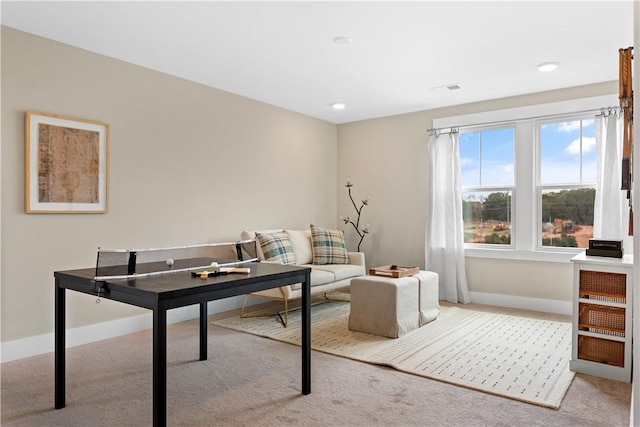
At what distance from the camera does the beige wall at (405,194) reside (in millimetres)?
4875

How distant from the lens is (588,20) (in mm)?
3061

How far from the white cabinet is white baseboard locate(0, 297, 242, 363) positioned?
3.42 m

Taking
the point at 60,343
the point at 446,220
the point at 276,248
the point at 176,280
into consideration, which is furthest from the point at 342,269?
the point at 60,343

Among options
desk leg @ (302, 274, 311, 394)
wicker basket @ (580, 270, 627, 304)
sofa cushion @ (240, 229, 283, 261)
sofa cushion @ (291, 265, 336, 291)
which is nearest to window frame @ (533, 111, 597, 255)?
wicker basket @ (580, 270, 627, 304)

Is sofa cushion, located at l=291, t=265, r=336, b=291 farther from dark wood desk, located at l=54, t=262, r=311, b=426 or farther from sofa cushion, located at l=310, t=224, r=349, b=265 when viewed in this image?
dark wood desk, located at l=54, t=262, r=311, b=426

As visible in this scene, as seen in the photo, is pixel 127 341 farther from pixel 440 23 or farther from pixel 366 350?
pixel 440 23

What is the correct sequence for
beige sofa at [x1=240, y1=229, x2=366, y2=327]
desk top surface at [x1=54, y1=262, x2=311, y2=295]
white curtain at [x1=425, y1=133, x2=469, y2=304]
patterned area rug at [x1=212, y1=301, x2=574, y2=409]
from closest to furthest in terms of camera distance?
desk top surface at [x1=54, y1=262, x2=311, y2=295]
patterned area rug at [x1=212, y1=301, x2=574, y2=409]
beige sofa at [x1=240, y1=229, x2=366, y2=327]
white curtain at [x1=425, y1=133, x2=469, y2=304]

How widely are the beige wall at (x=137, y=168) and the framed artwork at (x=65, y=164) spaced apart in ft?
0.21

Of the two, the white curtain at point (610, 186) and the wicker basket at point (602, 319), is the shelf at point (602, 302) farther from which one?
the white curtain at point (610, 186)

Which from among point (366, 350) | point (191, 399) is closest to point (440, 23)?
point (366, 350)

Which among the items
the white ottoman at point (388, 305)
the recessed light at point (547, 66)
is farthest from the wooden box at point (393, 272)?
the recessed light at point (547, 66)

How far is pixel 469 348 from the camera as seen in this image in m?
3.45

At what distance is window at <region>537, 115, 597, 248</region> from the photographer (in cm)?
463

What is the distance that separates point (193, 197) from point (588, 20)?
3.77 meters
